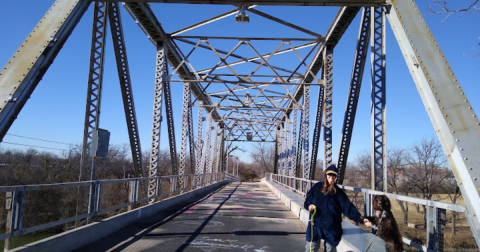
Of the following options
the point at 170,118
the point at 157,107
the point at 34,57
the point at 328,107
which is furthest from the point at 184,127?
the point at 34,57

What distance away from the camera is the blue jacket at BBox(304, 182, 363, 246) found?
14.6ft

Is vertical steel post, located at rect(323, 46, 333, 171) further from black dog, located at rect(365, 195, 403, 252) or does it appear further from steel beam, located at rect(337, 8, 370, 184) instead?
black dog, located at rect(365, 195, 403, 252)

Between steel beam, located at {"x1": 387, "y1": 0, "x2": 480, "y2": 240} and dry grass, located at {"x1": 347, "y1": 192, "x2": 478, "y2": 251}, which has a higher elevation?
steel beam, located at {"x1": 387, "y1": 0, "x2": 480, "y2": 240}

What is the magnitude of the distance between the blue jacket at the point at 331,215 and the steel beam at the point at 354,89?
310 inches

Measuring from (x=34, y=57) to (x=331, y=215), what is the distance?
20.9 ft

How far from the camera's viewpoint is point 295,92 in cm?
2791

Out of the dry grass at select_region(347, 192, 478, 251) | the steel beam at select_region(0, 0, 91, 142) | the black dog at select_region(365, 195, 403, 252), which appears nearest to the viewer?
the black dog at select_region(365, 195, 403, 252)

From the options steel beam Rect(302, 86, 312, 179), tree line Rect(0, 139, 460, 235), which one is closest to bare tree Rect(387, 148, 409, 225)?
tree line Rect(0, 139, 460, 235)

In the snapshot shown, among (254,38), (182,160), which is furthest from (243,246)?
(182,160)

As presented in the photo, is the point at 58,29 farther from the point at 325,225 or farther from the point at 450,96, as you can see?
the point at 450,96

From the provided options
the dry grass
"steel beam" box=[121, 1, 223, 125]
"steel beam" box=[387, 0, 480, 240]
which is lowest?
the dry grass

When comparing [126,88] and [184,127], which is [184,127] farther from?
[126,88]

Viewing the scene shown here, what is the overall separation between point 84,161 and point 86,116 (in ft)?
3.95

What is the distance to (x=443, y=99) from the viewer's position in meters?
6.30
